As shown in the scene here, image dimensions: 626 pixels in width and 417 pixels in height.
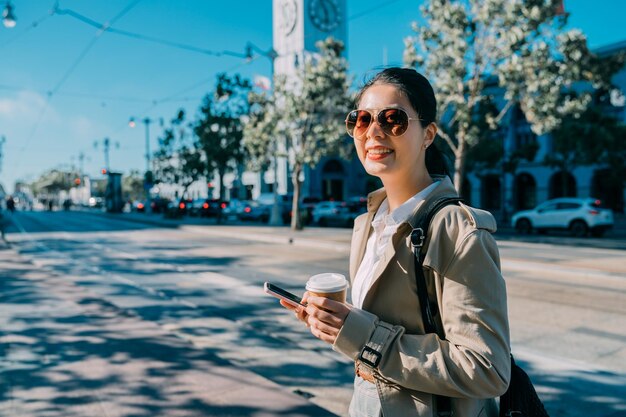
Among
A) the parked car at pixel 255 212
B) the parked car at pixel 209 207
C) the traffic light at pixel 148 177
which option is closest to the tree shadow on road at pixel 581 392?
the parked car at pixel 255 212

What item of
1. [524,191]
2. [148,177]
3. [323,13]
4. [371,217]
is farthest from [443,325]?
[323,13]

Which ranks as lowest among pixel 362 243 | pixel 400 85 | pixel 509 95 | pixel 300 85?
pixel 362 243

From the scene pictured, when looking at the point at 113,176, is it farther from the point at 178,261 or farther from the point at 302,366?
the point at 302,366

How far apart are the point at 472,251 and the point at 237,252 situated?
13.3 meters

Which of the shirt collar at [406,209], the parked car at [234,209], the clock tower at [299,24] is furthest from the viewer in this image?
the clock tower at [299,24]

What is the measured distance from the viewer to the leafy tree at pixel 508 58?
1375 centimetres

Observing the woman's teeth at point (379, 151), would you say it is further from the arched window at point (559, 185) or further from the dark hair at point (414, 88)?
the arched window at point (559, 185)

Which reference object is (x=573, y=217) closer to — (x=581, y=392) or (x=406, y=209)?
(x=581, y=392)

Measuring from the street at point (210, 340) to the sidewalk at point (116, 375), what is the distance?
0.6 inches

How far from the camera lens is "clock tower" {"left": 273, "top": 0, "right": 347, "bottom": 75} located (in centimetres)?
4944

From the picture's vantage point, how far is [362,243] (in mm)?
1791

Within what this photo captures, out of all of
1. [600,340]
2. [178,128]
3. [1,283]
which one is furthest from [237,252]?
[178,128]

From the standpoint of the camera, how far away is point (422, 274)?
137 cm

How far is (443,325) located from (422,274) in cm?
15
